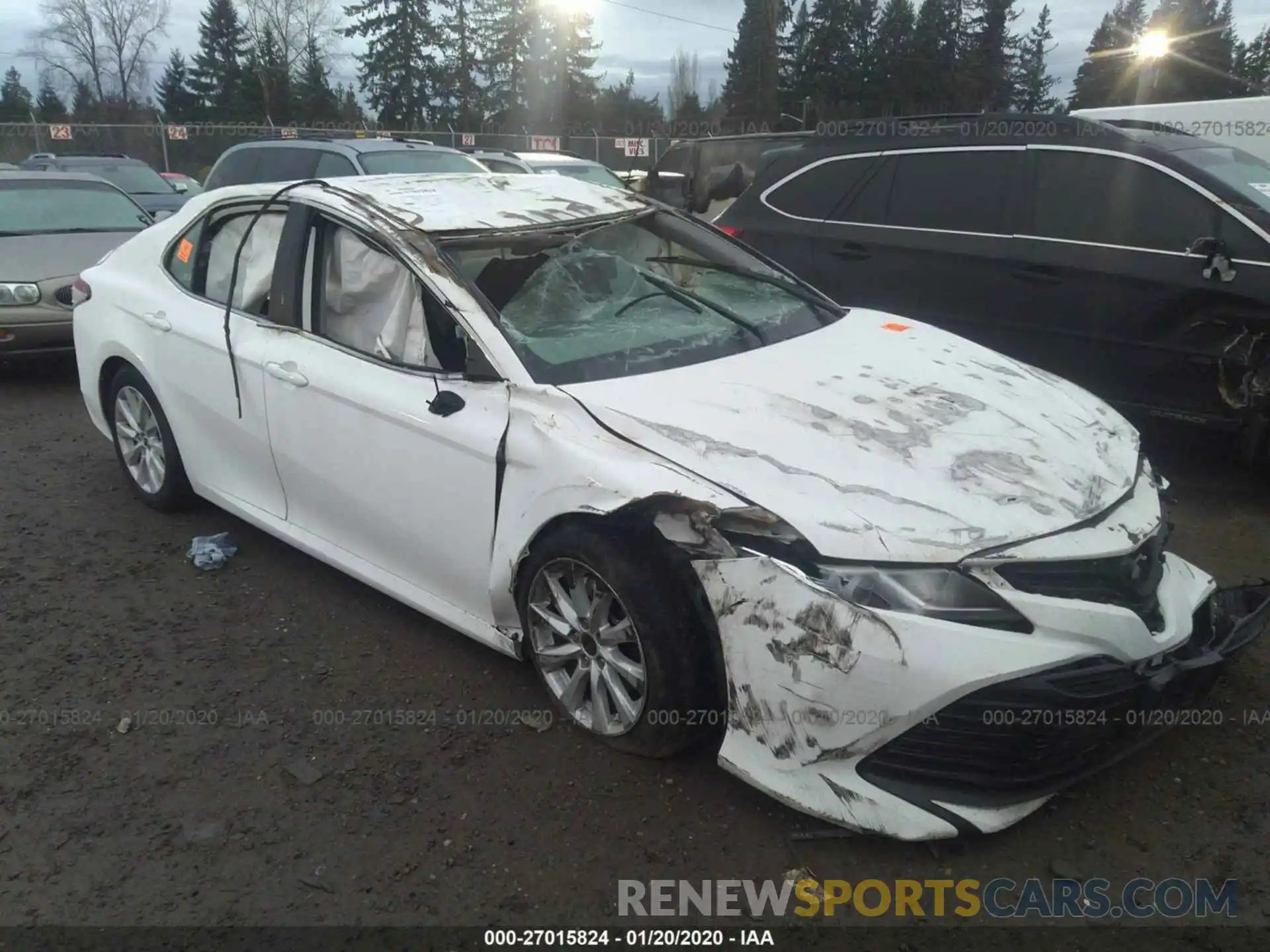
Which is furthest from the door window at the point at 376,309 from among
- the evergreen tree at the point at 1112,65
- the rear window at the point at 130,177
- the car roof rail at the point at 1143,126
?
the evergreen tree at the point at 1112,65

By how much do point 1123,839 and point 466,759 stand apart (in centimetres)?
184

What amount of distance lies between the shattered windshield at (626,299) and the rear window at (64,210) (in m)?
6.30

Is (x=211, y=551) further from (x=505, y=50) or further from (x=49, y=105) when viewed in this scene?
(x=49, y=105)

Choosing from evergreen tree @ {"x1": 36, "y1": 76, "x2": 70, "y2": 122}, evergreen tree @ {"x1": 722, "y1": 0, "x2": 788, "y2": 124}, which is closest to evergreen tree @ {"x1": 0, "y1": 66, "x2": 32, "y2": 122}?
evergreen tree @ {"x1": 36, "y1": 76, "x2": 70, "y2": 122}

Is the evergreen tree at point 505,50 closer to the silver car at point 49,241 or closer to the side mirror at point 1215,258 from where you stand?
the silver car at point 49,241

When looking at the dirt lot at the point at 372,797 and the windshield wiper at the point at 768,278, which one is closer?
the dirt lot at the point at 372,797

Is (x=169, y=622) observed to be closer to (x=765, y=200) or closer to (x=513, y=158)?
(x=765, y=200)

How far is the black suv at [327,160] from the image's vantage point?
9359mm

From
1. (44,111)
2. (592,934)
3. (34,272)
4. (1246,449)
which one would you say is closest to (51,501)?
(34,272)

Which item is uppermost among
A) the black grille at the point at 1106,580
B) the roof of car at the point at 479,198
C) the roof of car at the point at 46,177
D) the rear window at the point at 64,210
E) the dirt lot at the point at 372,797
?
the roof of car at the point at 479,198

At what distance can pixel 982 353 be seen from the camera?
12.3 feet

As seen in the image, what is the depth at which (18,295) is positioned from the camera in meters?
7.18

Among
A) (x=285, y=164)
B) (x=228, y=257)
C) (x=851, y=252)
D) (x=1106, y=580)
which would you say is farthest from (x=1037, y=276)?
(x=285, y=164)

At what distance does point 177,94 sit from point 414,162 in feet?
180
